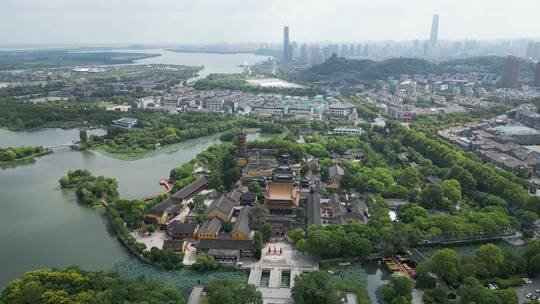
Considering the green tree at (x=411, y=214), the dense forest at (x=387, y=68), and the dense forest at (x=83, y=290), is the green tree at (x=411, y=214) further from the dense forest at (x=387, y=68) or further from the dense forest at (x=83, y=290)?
the dense forest at (x=387, y=68)

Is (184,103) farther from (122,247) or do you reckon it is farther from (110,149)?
(122,247)

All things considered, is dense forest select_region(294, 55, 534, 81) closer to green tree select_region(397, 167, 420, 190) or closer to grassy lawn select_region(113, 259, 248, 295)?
green tree select_region(397, 167, 420, 190)

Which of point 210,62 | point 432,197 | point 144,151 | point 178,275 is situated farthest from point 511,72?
point 210,62

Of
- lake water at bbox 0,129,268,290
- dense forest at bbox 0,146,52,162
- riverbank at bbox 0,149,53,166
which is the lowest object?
lake water at bbox 0,129,268,290

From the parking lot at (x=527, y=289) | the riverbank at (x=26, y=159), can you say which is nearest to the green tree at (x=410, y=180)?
the parking lot at (x=527, y=289)

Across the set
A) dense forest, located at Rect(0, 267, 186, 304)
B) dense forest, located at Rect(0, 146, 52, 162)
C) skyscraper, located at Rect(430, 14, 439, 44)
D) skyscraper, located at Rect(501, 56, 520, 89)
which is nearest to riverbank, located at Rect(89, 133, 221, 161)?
dense forest, located at Rect(0, 146, 52, 162)

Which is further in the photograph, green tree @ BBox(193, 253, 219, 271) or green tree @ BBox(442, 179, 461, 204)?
green tree @ BBox(442, 179, 461, 204)

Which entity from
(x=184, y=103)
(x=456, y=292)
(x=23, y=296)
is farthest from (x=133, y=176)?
(x=184, y=103)
